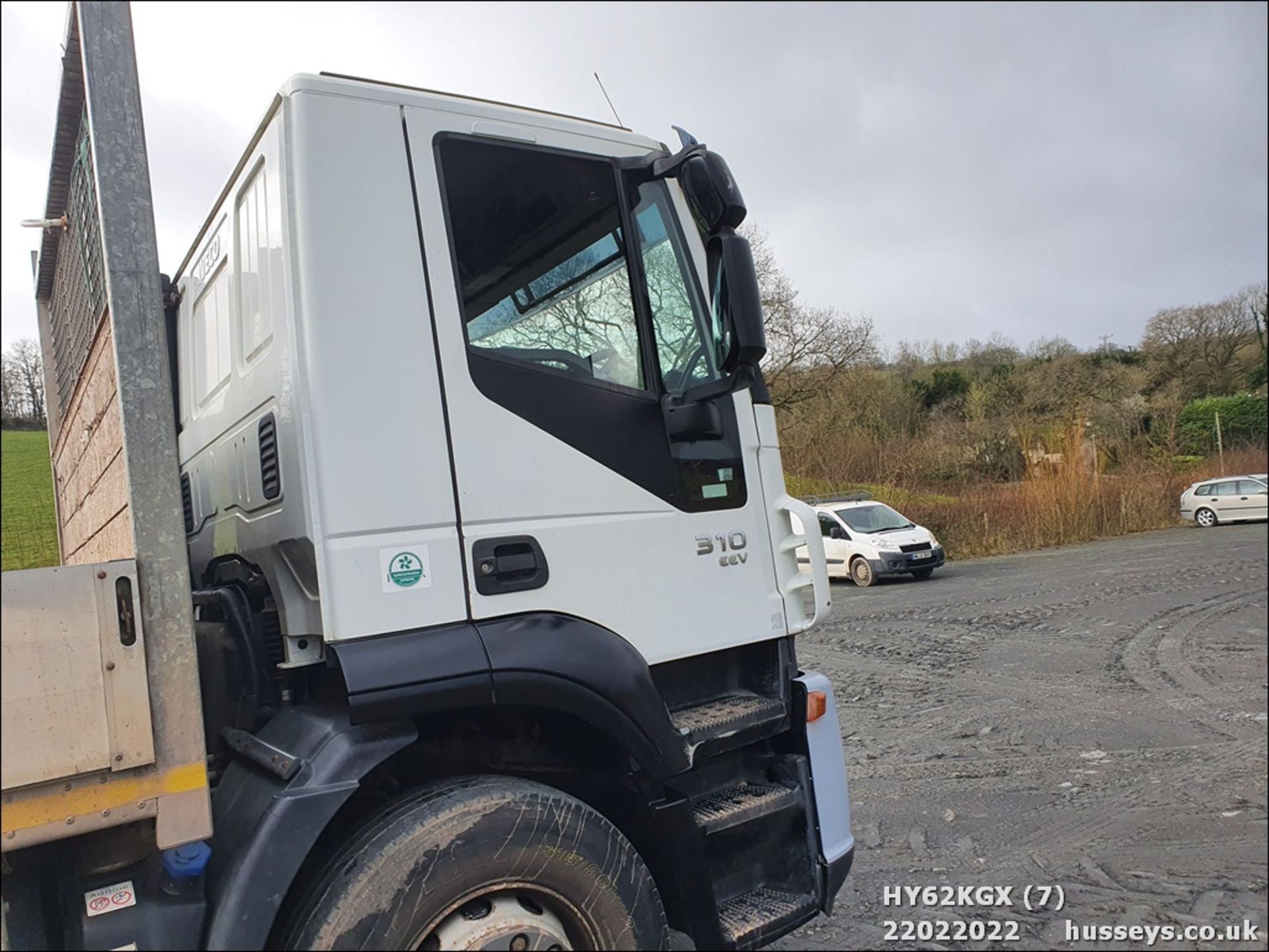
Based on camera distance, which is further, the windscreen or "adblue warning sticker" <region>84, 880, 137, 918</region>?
the windscreen

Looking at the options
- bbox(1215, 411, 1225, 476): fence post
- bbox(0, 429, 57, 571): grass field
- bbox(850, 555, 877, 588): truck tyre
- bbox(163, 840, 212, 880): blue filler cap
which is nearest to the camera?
bbox(0, 429, 57, 571): grass field

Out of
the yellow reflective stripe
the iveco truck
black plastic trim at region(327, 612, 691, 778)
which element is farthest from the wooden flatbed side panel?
black plastic trim at region(327, 612, 691, 778)

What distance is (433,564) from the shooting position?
2.16 metres

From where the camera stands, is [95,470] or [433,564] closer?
[433,564]

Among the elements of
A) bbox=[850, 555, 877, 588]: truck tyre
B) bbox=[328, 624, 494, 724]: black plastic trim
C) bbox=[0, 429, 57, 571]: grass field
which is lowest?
bbox=[850, 555, 877, 588]: truck tyre

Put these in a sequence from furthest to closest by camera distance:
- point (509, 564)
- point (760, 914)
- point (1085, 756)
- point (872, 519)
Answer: point (872, 519), point (1085, 756), point (760, 914), point (509, 564)

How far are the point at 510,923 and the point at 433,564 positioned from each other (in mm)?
Result: 918

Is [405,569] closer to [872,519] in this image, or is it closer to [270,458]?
[270,458]

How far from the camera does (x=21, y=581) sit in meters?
1.62

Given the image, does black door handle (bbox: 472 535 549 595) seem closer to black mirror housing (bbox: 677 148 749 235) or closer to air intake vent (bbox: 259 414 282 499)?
air intake vent (bbox: 259 414 282 499)

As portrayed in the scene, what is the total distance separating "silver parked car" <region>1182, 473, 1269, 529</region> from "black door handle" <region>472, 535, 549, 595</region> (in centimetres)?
230

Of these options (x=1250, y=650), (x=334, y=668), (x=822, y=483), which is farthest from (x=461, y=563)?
(x=822, y=483)

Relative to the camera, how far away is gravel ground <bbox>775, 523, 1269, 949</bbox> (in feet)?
11.4

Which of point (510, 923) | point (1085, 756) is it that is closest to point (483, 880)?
point (510, 923)
